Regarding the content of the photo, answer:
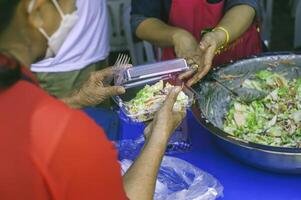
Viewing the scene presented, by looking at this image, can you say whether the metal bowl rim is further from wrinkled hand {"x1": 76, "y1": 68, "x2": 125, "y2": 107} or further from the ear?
the ear

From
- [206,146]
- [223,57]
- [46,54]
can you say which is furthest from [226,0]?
[46,54]

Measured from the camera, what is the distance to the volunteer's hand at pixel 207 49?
4.97ft

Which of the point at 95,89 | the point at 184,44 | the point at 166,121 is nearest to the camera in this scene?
the point at 166,121

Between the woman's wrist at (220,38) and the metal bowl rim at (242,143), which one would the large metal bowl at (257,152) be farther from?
the woman's wrist at (220,38)

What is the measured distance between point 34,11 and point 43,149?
23 centimetres

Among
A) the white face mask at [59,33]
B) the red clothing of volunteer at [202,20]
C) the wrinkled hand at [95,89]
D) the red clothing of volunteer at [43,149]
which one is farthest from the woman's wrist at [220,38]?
the red clothing of volunteer at [43,149]

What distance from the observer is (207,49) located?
1567mm

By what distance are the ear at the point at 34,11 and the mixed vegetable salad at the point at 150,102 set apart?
0.56 meters

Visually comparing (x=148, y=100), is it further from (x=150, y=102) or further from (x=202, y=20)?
(x=202, y=20)

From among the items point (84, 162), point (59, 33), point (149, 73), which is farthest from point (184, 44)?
point (84, 162)

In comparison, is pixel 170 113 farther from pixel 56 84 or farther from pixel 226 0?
pixel 56 84

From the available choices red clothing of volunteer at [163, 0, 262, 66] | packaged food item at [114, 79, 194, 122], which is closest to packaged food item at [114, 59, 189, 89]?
packaged food item at [114, 79, 194, 122]

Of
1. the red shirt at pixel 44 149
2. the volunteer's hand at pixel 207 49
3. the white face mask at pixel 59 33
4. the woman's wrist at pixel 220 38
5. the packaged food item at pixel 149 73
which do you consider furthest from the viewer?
the woman's wrist at pixel 220 38

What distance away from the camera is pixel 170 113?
120cm
